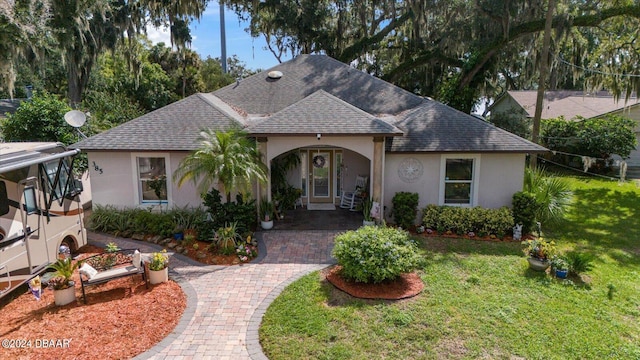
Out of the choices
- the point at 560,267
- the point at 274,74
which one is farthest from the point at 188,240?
the point at 274,74

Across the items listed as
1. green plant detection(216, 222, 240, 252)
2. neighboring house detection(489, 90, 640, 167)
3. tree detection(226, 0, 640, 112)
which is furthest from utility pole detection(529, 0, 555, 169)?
green plant detection(216, 222, 240, 252)

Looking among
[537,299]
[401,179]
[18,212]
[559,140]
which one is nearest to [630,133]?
[559,140]

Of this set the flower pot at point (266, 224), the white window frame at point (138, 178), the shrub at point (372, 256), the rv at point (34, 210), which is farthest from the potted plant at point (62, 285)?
the flower pot at point (266, 224)

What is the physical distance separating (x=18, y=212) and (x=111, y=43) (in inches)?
800

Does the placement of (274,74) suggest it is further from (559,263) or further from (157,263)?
(559,263)

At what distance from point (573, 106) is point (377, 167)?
75.3 ft

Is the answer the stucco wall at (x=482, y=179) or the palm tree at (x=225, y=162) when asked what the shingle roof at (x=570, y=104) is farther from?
the palm tree at (x=225, y=162)

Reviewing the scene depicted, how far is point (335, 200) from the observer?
1480 centimetres

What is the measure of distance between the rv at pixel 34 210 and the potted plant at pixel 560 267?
453 inches

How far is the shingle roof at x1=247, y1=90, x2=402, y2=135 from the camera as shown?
36.3 ft

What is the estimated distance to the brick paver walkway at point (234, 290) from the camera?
20.4 feet

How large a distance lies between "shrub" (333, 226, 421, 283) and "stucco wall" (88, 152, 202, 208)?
20.0ft

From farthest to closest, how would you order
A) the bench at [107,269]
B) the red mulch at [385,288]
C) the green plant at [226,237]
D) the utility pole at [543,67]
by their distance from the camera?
the utility pole at [543,67], the green plant at [226,237], the red mulch at [385,288], the bench at [107,269]

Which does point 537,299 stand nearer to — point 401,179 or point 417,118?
point 401,179
